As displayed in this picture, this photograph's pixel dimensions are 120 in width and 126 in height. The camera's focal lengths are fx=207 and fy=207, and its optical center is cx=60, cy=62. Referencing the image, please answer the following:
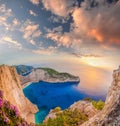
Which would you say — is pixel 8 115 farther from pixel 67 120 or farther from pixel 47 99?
pixel 47 99

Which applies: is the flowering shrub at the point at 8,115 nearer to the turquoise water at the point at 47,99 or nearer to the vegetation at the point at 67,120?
the vegetation at the point at 67,120

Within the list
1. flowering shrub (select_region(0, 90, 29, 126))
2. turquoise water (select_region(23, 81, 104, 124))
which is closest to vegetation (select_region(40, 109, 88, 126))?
flowering shrub (select_region(0, 90, 29, 126))

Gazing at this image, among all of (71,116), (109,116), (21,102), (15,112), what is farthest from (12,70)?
(109,116)

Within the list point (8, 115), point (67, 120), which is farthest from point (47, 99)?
point (8, 115)

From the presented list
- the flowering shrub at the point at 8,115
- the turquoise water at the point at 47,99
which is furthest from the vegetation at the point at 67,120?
the turquoise water at the point at 47,99

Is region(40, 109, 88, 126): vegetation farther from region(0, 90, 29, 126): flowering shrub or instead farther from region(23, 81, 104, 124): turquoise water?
region(23, 81, 104, 124): turquoise water

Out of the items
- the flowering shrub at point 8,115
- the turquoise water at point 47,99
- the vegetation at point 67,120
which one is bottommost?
the turquoise water at point 47,99

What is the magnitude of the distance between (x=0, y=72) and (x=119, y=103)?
66740mm

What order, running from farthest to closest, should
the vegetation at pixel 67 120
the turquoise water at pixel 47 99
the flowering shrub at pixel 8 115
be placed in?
the turquoise water at pixel 47 99, the vegetation at pixel 67 120, the flowering shrub at pixel 8 115

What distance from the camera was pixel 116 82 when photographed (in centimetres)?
1381

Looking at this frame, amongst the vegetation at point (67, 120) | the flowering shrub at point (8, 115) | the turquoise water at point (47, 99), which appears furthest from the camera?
the turquoise water at point (47, 99)

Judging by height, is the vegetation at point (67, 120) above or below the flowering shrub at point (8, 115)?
below

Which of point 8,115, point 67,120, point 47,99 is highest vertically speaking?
point 8,115

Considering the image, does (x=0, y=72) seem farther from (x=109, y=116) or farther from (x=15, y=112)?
(x=109, y=116)
